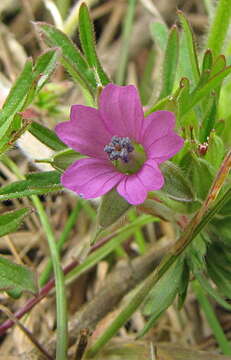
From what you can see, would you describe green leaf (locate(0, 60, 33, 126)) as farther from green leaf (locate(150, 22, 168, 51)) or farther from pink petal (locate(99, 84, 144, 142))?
green leaf (locate(150, 22, 168, 51))

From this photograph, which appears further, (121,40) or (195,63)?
(121,40)

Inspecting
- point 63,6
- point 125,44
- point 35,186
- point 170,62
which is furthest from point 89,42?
point 63,6

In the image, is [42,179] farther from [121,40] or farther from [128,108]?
[121,40]

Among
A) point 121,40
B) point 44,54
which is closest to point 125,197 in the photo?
point 44,54

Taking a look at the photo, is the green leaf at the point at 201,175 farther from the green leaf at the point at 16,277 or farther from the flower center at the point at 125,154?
the green leaf at the point at 16,277

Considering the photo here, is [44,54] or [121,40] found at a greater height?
[44,54]
